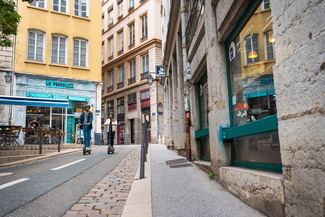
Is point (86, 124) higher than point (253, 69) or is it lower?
lower

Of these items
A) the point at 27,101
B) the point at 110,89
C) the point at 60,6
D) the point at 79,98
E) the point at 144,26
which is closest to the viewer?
the point at 27,101

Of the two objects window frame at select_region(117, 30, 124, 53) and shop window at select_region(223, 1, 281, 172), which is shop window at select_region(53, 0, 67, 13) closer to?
window frame at select_region(117, 30, 124, 53)

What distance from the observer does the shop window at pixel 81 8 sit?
2188 centimetres

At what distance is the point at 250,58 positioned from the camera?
3.70 m

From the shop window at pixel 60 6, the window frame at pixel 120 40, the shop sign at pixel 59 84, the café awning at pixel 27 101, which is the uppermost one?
the window frame at pixel 120 40

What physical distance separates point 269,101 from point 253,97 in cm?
52

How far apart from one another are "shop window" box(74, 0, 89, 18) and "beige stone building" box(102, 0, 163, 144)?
24.8ft

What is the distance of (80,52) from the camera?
70.8 ft

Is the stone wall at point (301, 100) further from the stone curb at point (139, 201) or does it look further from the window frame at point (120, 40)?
the window frame at point (120, 40)

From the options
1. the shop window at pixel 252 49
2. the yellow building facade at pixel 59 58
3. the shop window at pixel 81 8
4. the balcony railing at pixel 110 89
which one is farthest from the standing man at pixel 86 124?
the balcony railing at pixel 110 89

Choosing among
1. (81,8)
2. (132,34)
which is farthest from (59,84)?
(132,34)

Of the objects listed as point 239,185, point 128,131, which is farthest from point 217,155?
point 128,131

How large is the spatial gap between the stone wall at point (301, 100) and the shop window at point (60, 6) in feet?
71.4

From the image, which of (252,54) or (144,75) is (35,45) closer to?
(144,75)
